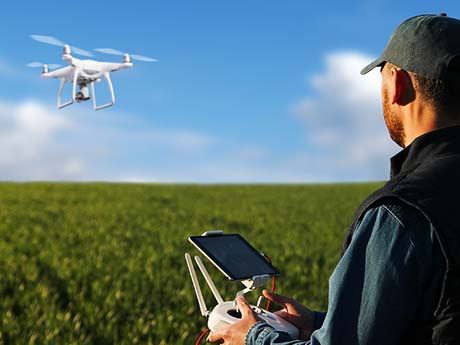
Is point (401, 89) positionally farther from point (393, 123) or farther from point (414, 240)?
point (414, 240)

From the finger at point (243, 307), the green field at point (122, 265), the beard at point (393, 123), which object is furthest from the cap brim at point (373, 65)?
the green field at point (122, 265)

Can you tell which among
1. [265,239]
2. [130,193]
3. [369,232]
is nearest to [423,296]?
[369,232]

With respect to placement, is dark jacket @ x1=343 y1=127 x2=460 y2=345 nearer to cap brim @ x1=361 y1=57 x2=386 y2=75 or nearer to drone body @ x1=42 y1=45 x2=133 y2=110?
cap brim @ x1=361 y1=57 x2=386 y2=75

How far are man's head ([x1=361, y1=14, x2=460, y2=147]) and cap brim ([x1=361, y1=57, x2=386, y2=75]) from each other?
0.04m

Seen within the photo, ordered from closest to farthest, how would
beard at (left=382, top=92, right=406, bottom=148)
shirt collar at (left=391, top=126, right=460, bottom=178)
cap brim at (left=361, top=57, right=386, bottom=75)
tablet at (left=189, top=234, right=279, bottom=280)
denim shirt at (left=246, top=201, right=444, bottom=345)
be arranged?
denim shirt at (left=246, top=201, right=444, bottom=345)
shirt collar at (left=391, top=126, right=460, bottom=178)
beard at (left=382, top=92, right=406, bottom=148)
cap brim at (left=361, top=57, right=386, bottom=75)
tablet at (left=189, top=234, right=279, bottom=280)

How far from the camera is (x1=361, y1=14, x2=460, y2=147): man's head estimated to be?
233cm

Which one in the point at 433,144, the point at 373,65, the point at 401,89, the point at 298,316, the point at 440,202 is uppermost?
the point at 373,65

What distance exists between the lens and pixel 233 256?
2.80m

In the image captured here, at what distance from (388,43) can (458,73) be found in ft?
1.02

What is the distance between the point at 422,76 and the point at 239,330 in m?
1.09

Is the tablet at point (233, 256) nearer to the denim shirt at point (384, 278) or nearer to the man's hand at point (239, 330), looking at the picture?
the man's hand at point (239, 330)

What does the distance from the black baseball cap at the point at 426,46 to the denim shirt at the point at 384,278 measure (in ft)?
1.70

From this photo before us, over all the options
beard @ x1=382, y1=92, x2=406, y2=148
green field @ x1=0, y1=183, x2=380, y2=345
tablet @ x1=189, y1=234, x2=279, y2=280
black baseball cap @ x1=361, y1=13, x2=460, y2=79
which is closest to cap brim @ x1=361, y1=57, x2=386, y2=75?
black baseball cap @ x1=361, y1=13, x2=460, y2=79

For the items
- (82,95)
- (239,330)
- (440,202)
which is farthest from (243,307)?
(82,95)
